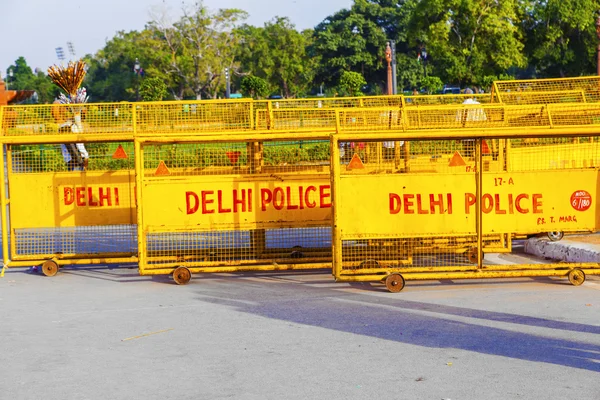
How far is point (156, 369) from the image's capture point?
6.29 meters

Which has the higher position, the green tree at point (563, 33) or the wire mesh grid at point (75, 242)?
the green tree at point (563, 33)

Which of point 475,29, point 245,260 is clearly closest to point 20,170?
point 245,260

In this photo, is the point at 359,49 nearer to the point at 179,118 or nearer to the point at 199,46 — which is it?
the point at 199,46

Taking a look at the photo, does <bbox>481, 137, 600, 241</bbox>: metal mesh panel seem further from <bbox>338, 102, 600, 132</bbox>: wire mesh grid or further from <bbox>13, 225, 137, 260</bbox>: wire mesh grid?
<bbox>13, 225, 137, 260</bbox>: wire mesh grid

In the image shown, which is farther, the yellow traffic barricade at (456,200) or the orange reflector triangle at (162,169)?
the orange reflector triangle at (162,169)

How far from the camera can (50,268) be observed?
1085 centimetres

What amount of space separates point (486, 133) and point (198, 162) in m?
3.95

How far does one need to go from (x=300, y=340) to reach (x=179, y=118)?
434 centimetres

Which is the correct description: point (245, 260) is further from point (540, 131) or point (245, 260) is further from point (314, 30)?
point (314, 30)

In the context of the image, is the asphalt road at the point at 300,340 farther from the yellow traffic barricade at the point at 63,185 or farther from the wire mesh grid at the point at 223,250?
the yellow traffic barricade at the point at 63,185

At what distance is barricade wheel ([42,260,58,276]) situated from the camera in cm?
1083

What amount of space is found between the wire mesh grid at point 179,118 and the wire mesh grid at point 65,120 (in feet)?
Result: 0.88

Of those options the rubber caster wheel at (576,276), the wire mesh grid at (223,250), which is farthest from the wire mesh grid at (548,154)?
the wire mesh grid at (223,250)

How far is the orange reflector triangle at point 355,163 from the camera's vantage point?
35.2 ft
